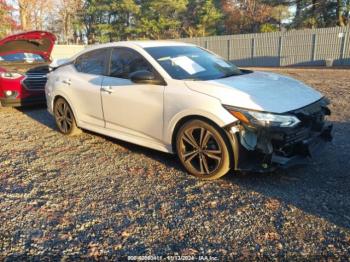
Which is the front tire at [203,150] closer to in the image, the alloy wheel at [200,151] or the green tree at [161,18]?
the alloy wheel at [200,151]

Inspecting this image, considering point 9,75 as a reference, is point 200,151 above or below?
below

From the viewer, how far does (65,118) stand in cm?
593

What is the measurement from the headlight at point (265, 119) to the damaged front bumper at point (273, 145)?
43 mm

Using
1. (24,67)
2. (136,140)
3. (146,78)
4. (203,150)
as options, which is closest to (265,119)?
(203,150)

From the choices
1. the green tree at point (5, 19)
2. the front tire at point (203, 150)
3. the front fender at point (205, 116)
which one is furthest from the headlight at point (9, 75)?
the green tree at point (5, 19)

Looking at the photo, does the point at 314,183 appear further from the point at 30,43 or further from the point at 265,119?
the point at 30,43

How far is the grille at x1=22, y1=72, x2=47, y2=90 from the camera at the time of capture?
8076mm

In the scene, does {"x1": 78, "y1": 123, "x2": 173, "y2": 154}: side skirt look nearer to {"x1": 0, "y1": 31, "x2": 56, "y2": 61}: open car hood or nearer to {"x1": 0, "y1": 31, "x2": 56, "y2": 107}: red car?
{"x1": 0, "y1": 31, "x2": 56, "y2": 107}: red car

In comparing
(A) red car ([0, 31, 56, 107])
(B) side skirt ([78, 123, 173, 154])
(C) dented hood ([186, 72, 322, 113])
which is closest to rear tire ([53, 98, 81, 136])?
(B) side skirt ([78, 123, 173, 154])

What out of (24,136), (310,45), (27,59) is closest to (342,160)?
(24,136)

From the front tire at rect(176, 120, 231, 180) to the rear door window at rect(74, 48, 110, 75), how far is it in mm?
1839

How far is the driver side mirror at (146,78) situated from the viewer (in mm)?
4172

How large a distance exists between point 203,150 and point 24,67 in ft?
20.8

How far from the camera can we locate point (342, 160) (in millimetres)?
4219
